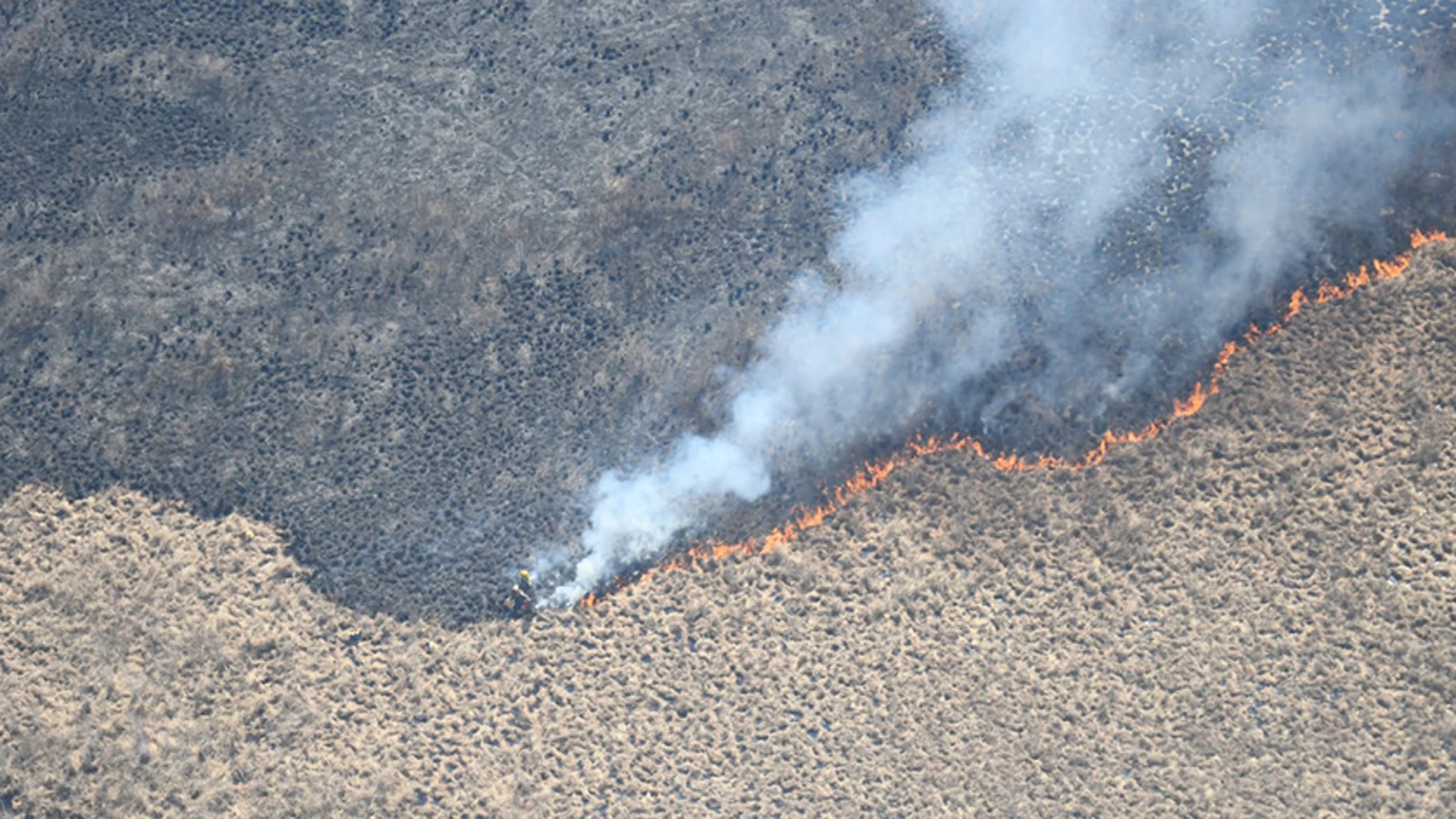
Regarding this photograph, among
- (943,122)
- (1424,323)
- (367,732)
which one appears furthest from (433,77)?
(1424,323)

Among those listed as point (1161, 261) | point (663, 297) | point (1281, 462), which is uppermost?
point (663, 297)

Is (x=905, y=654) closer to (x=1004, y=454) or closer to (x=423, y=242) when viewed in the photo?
(x=1004, y=454)

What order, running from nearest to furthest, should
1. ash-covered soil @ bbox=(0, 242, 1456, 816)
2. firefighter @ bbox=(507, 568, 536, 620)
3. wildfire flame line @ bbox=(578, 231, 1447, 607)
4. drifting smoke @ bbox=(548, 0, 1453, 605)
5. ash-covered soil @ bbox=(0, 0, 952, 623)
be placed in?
ash-covered soil @ bbox=(0, 242, 1456, 816)
firefighter @ bbox=(507, 568, 536, 620)
wildfire flame line @ bbox=(578, 231, 1447, 607)
ash-covered soil @ bbox=(0, 0, 952, 623)
drifting smoke @ bbox=(548, 0, 1453, 605)

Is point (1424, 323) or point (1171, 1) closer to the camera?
point (1424, 323)

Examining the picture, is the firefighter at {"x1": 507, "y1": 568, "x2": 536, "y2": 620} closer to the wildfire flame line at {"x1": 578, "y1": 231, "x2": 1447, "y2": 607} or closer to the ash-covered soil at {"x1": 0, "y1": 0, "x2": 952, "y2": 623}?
the ash-covered soil at {"x1": 0, "y1": 0, "x2": 952, "y2": 623}

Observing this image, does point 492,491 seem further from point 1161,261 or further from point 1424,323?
point 1424,323

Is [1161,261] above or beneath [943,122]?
beneath

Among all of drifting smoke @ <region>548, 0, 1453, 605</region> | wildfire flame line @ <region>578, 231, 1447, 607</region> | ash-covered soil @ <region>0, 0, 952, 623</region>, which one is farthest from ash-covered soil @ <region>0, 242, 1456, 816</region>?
ash-covered soil @ <region>0, 0, 952, 623</region>
